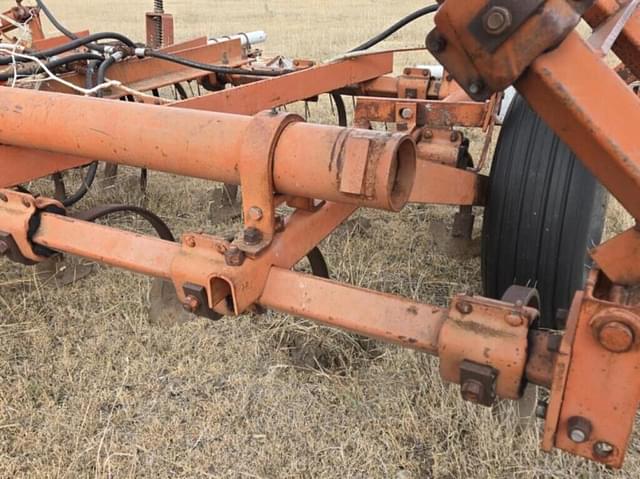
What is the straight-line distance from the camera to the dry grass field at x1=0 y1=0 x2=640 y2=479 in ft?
6.39

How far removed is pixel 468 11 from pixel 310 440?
4.74 feet

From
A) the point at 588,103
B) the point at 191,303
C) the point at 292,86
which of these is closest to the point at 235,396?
the point at 191,303

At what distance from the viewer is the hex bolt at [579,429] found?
1.25 m

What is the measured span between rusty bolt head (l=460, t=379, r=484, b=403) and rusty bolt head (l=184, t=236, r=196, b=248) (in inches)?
29.4

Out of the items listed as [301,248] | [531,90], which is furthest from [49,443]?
[531,90]

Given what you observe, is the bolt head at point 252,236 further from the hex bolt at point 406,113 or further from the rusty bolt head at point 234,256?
the hex bolt at point 406,113

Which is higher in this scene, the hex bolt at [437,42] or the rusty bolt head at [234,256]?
the hex bolt at [437,42]

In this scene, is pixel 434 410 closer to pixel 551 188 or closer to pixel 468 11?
pixel 551 188

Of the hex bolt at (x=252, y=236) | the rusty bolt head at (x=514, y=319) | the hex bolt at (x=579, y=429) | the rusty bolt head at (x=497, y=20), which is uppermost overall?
the rusty bolt head at (x=497, y=20)

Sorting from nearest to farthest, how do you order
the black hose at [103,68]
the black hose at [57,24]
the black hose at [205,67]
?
1. the black hose at [103,68]
2. the black hose at [205,67]
3. the black hose at [57,24]

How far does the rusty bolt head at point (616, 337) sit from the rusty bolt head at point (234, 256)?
811 millimetres

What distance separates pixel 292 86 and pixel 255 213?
1.47 metres

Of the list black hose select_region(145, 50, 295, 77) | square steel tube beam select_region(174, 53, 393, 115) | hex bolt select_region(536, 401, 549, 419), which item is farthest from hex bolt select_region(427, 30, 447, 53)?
black hose select_region(145, 50, 295, 77)

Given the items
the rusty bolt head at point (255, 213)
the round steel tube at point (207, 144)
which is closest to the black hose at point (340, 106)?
the round steel tube at point (207, 144)
